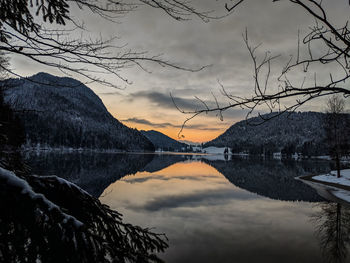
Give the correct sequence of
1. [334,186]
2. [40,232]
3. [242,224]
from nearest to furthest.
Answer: [40,232]
[242,224]
[334,186]

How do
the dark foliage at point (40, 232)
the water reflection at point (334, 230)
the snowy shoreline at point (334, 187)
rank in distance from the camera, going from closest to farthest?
the dark foliage at point (40, 232), the water reflection at point (334, 230), the snowy shoreline at point (334, 187)

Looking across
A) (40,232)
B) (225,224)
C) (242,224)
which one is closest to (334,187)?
(242,224)

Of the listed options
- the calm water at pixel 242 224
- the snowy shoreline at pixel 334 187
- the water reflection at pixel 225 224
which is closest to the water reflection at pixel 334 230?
the calm water at pixel 242 224

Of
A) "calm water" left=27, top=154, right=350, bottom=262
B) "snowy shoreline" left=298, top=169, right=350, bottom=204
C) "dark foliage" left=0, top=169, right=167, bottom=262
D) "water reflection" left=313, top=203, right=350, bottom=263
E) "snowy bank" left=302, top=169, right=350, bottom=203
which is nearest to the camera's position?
"dark foliage" left=0, top=169, right=167, bottom=262

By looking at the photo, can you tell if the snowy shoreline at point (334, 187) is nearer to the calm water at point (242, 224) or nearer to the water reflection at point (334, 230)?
the calm water at point (242, 224)

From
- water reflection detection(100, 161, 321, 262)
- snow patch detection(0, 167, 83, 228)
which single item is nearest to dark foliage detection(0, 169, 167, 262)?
snow patch detection(0, 167, 83, 228)

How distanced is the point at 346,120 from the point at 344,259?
79.3ft

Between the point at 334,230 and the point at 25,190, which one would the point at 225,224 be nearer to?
the point at 334,230

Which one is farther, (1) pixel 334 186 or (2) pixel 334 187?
(1) pixel 334 186

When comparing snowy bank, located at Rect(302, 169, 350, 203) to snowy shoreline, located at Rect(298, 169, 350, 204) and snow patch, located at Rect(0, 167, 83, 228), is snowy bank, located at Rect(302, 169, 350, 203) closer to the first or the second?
snowy shoreline, located at Rect(298, 169, 350, 204)

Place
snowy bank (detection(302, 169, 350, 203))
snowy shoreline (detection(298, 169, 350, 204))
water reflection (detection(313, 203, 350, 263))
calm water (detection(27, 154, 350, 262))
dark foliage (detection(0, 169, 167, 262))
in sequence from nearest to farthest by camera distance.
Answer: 1. dark foliage (detection(0, 169, 167, 262))
2. water reflection (detection(313, 203, 350, 263))
3. calm water (detection(27, 154, 350, 262))
4. snowy shoreline (detection(298, 169, 350, 204))
5. snowy bank (detection(302, 169, 350, 203))

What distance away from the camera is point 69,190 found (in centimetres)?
222

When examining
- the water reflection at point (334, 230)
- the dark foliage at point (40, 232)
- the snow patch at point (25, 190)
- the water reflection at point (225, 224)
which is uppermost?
the snow patch at point (25, 190)

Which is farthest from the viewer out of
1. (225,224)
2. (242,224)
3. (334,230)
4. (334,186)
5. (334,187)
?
(334,186)
